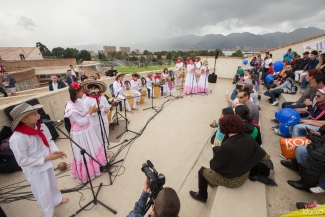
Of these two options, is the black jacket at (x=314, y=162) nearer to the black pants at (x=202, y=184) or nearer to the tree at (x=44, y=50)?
the black pants at (x=202, y=184)

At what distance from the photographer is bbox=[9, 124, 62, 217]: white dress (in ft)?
6.17

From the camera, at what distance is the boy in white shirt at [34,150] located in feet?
6.14

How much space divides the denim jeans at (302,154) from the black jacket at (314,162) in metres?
0.11

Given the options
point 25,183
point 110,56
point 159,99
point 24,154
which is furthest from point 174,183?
point 110,56

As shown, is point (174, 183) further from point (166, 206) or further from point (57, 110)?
point (57, 110)

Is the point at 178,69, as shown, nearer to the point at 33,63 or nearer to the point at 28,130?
the point at 28,130

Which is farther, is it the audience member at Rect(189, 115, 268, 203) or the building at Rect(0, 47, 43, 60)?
the building at Rect(0, 47, 43, 60)

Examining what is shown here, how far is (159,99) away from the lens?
27.3 feet

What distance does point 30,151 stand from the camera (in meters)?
2.03

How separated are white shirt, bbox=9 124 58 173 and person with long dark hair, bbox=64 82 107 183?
51 centimetres

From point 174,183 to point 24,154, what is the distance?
7.92 feet

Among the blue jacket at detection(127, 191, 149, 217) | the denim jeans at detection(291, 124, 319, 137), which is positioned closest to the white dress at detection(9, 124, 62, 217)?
the blue jacket at detection(127, 191, 149, 217)

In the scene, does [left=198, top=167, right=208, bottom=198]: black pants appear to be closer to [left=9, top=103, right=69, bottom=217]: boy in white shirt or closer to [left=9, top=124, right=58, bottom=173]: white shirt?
[left=9, top=103, right=69, bottom=217]: boy in white shirt

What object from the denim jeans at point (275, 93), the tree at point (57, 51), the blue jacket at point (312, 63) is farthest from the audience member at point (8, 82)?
the tree at point (57, 51)
